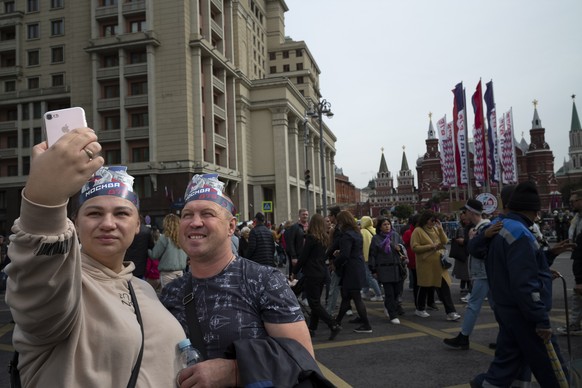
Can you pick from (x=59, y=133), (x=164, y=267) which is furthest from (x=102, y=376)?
(x=164, y=267)

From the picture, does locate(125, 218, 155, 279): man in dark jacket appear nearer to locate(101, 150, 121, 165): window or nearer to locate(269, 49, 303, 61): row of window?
locate(101, 150, 121, 165): window

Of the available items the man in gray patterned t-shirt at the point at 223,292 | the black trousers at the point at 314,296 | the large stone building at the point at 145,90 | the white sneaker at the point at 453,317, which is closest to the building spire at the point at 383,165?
the large stone building at the point at 145,90

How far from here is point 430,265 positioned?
8039 millimetres

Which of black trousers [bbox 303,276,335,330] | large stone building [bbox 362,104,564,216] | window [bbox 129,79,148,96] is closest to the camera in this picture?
black trousers [bbox 303,276,335,330]

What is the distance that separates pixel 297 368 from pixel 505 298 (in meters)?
2.83

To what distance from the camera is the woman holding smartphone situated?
3.59 ft

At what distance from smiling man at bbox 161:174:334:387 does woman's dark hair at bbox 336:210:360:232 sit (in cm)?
560

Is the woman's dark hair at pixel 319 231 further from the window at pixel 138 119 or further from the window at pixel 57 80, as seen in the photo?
the window at pixel 57 80

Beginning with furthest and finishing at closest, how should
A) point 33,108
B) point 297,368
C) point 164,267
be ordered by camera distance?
point 33,108 < point 164,267 < point 297,368

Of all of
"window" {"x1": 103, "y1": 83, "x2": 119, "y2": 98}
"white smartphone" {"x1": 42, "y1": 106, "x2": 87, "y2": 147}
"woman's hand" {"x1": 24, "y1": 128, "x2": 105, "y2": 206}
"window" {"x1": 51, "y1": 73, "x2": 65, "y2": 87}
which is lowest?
"woman's hand" {"x1": 24, "y1": 128, "x2": 105, "y2": 206}

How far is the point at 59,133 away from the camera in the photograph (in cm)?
126

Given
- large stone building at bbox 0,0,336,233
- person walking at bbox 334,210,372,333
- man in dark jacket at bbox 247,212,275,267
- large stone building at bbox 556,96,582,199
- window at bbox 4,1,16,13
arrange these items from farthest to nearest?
large stone building at bbox 556,96,582,199
window at bbox 4,1,16,13
large stone building at bbox 0,0,336,233
man in dark jacket at bbox 247,212,275,267
person walking at bbox 334,210,372,333

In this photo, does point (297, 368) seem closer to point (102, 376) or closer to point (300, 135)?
point (102, 376)

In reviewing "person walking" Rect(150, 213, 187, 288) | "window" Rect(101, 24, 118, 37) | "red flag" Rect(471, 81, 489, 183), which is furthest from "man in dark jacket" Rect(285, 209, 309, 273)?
"window" Rect(101, 24, 118, 37)
